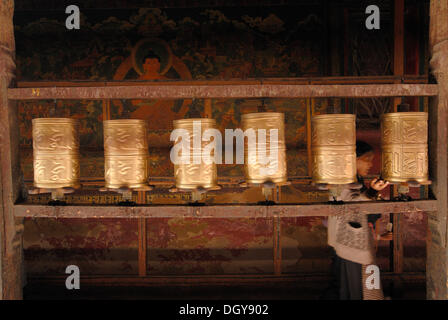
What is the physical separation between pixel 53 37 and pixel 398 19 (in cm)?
428

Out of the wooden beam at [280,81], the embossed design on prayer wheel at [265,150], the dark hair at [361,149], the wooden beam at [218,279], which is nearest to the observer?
the embossed design on prayer wheel at [265,150]

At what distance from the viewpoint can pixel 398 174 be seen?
1.78 metres

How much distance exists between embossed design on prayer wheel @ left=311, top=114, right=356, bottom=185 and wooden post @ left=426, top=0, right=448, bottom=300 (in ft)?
1.96

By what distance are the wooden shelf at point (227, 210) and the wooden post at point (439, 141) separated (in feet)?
0.37

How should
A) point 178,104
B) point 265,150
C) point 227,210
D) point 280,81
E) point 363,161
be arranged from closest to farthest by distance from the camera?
point 265,150
point 227,210
point 363,161
point 280,81
point 178,104

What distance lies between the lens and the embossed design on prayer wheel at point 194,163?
1.75 metres

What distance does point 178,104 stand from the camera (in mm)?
3402

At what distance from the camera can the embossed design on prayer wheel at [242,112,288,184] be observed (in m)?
1.74

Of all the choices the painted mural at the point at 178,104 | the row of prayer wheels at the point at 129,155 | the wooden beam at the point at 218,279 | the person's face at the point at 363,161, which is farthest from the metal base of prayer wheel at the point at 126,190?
the person's face at the point at 363,161

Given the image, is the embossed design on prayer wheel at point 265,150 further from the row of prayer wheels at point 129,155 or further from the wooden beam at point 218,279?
the wooden beam at point 218,279

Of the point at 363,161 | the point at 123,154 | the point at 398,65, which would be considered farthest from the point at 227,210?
the point at 398,65

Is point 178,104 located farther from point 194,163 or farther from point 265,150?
point 265,150

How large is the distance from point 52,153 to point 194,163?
0.91 m

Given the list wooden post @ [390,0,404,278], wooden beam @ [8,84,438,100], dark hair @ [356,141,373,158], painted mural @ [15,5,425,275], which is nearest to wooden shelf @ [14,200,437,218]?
wooden beam @ [8,84,438,100]
